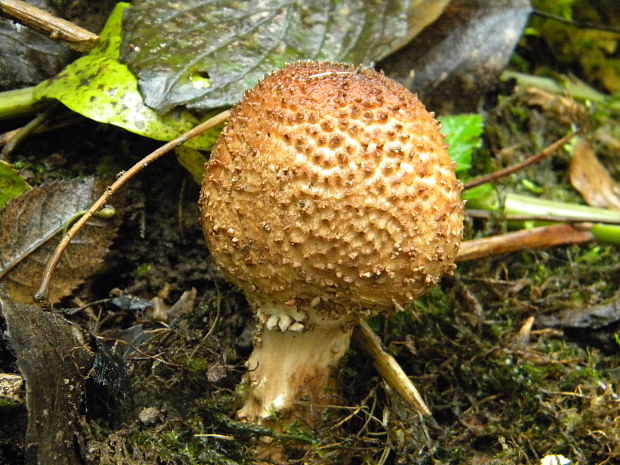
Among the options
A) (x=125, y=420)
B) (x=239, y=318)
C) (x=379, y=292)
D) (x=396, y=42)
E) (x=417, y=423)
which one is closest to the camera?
(x=379, y=292)

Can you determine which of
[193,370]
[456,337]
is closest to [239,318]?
[193,370]

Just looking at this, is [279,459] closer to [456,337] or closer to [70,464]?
[70,464]

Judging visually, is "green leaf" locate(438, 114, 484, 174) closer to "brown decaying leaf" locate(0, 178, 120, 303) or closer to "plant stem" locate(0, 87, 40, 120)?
"brown decaying leaf" locate(0, 178, 120, 303)

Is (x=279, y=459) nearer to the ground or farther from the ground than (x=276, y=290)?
nearer to the ground

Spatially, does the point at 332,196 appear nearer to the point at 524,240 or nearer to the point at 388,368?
the point at 388,368

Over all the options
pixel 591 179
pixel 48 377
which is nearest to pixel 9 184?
pixel 48 377

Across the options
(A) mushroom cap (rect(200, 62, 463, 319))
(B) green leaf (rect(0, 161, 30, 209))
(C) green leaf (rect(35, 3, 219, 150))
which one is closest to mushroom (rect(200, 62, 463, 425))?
(A) mushroom cap (rect(200, 62, 463, 319))

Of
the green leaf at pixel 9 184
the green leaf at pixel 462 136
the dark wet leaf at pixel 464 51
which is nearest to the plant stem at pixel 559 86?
the dark wet leaf at pixel 464 51
